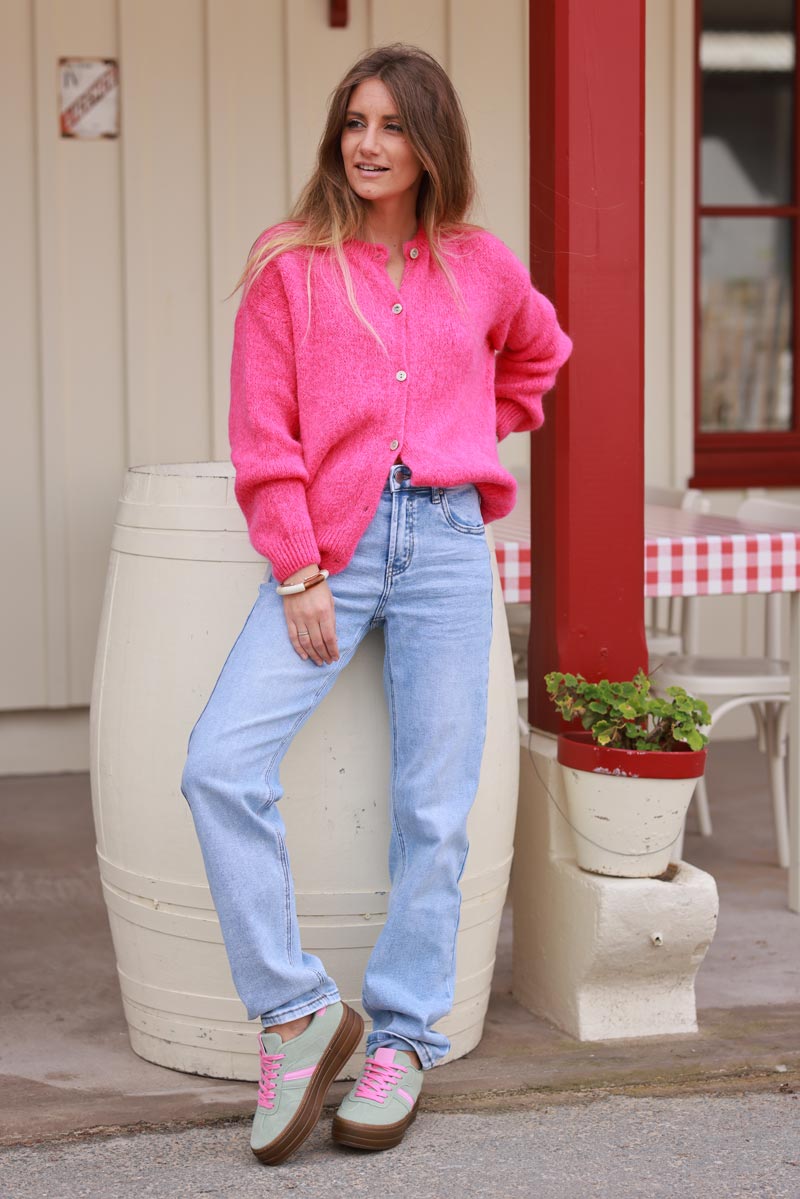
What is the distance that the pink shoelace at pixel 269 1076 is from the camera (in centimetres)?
253

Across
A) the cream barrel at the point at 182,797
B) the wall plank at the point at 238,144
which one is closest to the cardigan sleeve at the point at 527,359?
the cream barrel at the point at 182,797

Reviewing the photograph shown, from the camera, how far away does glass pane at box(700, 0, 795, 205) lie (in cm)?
556

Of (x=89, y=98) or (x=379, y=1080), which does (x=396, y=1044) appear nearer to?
(x=379, y=1080)

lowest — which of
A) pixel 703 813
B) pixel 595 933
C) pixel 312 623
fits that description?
pixel 703 813

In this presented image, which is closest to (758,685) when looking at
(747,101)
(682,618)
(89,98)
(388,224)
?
(682,618)

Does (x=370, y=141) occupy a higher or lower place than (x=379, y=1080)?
higher

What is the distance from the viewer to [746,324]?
575 cm

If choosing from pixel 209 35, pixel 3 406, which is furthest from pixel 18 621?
pixel 209 35

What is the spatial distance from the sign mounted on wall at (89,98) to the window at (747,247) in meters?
1.95

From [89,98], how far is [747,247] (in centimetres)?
231

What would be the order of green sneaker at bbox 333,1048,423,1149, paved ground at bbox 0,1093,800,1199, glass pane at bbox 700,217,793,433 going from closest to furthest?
paved ground at bbox 0,1093,800,1199
green sneaker at bbox 333,1048,423,1149
glass pane at bbox 700,217,793,433

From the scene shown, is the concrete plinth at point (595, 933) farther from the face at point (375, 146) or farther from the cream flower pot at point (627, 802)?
the face at point (375, 146)

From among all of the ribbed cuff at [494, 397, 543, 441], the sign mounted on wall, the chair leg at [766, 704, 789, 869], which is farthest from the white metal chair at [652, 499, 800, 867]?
the sign mounted on wall

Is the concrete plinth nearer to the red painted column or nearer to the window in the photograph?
the red painted column
